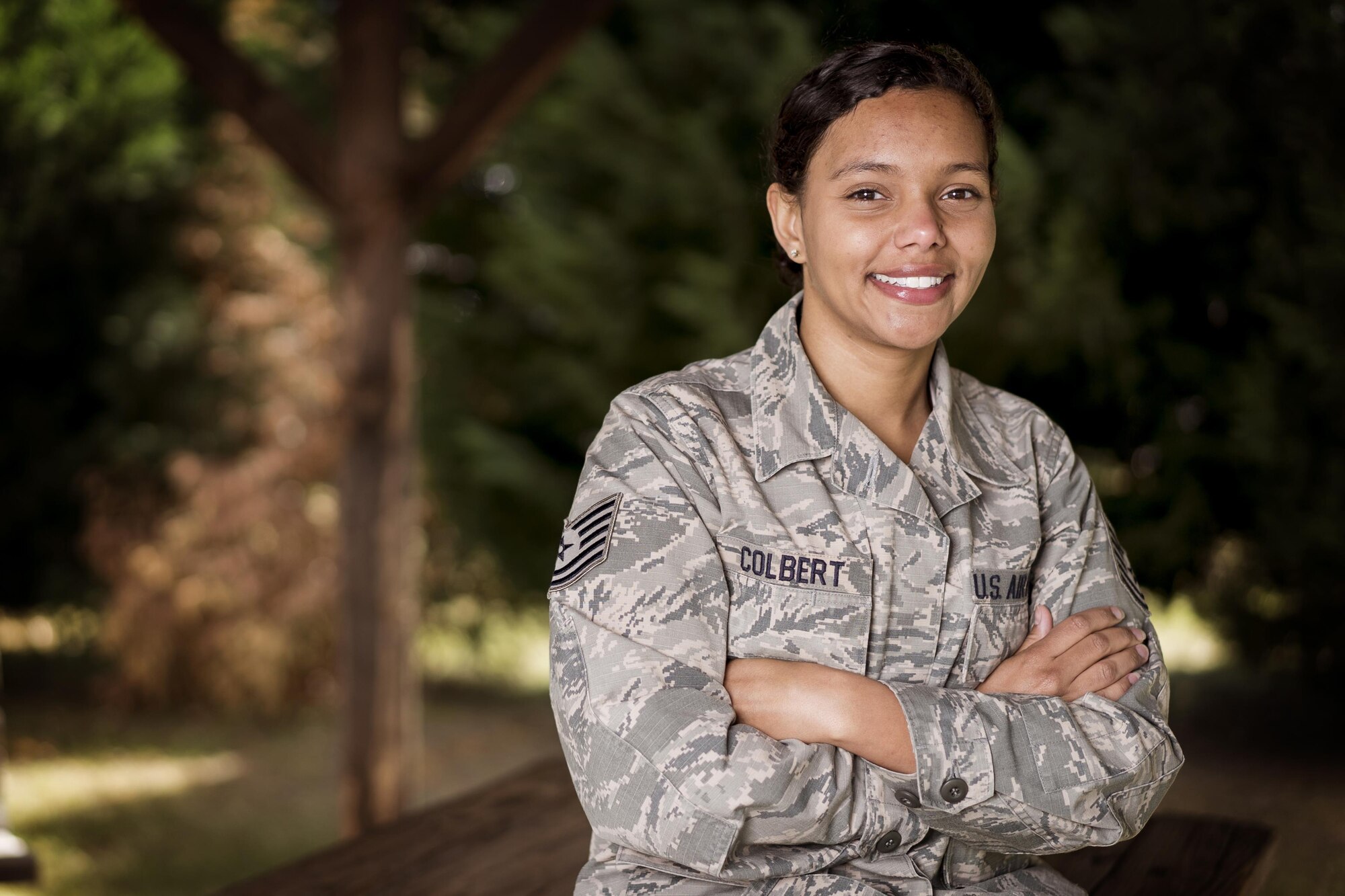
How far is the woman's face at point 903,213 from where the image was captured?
5.61ft

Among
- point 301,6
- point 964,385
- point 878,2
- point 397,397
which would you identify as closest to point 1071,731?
point 964,385

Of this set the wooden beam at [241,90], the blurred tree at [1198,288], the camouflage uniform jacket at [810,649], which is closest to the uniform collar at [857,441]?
the camouflage uniform jacket at [810,649]

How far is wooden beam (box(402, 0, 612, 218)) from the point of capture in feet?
13.7

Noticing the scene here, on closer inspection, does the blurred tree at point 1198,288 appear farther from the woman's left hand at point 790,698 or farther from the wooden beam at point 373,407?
the woman's left hand at point 790,698

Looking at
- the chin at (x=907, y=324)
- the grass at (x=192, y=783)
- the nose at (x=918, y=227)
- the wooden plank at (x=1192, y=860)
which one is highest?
the nose at (x=918, y=227)

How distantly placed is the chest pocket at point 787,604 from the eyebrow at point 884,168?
0.48m

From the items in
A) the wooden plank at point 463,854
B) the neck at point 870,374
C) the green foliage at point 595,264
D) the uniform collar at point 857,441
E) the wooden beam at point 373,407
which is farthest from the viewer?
the green foliage at point 595,264

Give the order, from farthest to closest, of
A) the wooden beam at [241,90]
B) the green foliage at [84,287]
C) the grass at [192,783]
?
the green foliage at [84,287]
the grass at [192,783]
the wooden beam at [241,90]

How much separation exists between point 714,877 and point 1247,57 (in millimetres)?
3972

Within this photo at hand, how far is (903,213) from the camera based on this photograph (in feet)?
5.62

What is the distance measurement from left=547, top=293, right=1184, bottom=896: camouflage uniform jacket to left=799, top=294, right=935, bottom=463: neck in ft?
0.14

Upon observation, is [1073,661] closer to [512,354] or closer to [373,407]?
[373,407]

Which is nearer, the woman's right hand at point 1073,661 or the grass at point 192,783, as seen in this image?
the woman's right hand at point 1073,661

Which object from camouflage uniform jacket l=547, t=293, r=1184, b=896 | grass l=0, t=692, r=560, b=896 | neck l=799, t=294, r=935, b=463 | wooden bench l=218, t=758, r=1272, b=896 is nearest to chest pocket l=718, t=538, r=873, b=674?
camouflage uniform jacket l=547, t=293, r=1184, b=896
